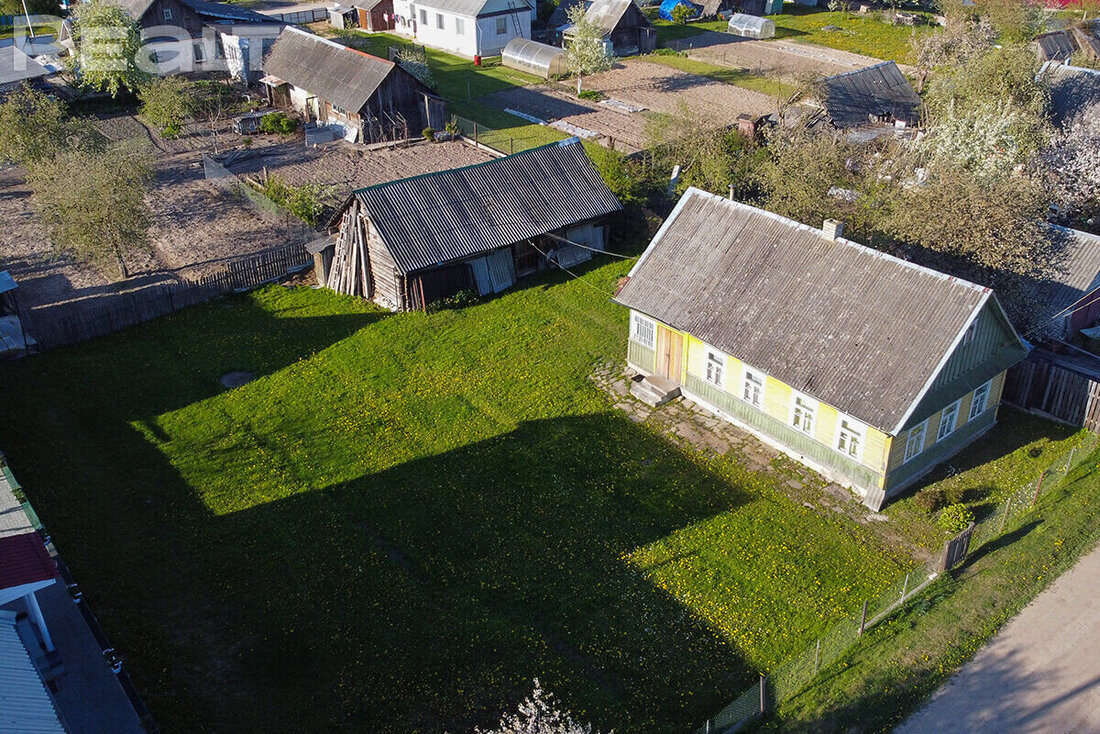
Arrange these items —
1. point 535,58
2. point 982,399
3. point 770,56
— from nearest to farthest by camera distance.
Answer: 1. point 982,399
2. point 535,58
3. point 770,56

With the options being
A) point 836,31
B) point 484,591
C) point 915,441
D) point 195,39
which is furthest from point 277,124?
point 836,31

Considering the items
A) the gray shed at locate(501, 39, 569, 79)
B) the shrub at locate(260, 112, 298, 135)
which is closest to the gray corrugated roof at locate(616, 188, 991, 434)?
the shrub at locate(260, 112, 298, 135)

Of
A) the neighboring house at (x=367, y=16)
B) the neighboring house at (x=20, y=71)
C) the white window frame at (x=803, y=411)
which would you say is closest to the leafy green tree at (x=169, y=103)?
the neighboring house at (x=20, y=71)

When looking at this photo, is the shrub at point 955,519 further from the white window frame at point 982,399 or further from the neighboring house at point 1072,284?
the neighboring house at point 1072,284

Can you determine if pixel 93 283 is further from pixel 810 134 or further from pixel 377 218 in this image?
pixel 810 134

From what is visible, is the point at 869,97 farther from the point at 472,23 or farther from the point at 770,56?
the point at 472,23
